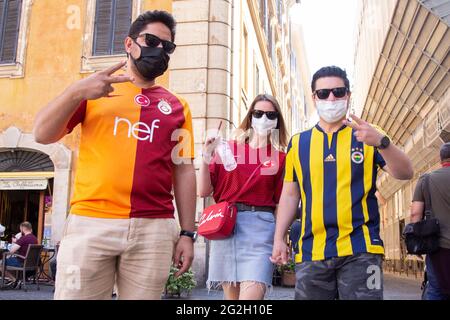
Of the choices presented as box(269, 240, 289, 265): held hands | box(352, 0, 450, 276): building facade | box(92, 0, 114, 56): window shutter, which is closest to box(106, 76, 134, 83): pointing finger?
box(269, 240, 289, 265): held hands

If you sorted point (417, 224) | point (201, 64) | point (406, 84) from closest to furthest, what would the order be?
point (417, 224) < point (201, 64) < point (406, 84)

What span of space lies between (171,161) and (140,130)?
0.31 meters

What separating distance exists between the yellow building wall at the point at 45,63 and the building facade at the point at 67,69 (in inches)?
1.0

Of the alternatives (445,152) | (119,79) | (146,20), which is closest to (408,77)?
(445,152)

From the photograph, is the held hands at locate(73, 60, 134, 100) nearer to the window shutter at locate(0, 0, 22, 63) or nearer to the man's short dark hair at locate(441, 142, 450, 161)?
the man's short dark hair at locate(441, 142, 450, 161)

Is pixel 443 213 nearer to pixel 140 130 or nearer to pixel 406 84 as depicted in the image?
pixel 140 130

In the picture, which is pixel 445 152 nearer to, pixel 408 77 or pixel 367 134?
pixel 367 134

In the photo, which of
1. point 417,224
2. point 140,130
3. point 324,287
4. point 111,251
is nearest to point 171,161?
point 140,130

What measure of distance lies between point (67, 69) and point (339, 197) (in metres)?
11.3

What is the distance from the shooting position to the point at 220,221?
12.5 ft

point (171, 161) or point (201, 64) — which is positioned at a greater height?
point (201, 64)

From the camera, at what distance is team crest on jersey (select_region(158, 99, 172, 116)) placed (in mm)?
2800
